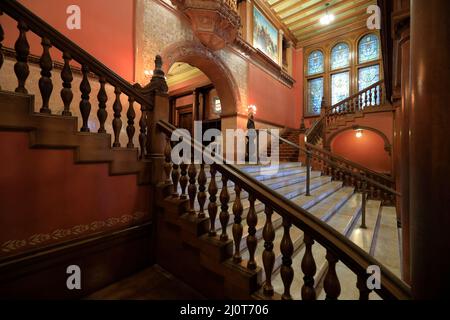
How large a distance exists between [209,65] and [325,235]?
21.7ft

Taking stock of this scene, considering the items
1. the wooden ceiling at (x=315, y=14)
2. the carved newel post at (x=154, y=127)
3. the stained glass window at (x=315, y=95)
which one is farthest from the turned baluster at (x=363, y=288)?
the stained glass window at (x=315, y=95)

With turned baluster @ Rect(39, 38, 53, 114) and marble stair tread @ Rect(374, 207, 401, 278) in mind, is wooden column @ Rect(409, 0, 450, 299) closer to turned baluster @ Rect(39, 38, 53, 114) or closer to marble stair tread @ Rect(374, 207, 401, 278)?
marble stair tread @ Rect(374, 207, 401, 278)

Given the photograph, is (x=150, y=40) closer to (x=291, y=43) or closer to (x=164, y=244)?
(x=164, y=244)

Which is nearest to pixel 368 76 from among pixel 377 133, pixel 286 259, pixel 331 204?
pixel 377 133

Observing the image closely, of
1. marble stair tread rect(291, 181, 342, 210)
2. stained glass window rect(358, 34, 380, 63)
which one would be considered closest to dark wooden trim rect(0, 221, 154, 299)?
marble stair tread rect(291, 181, 342, 210)

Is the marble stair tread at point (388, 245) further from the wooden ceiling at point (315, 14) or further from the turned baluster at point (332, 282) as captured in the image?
the wooden ceiling at point (315, 14)

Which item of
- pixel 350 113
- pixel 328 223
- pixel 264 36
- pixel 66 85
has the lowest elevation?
pixel 328 223

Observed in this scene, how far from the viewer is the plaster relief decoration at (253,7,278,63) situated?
8327 mm

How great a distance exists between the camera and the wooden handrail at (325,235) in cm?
106

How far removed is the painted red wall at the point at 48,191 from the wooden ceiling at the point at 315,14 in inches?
389

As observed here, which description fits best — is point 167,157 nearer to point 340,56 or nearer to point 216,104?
point 216,104

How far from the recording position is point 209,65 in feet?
22.1
